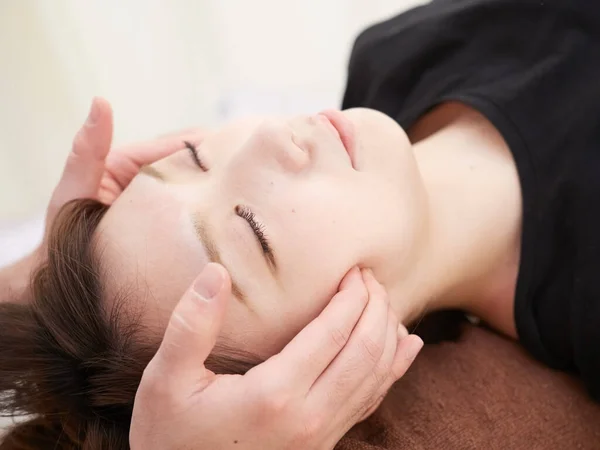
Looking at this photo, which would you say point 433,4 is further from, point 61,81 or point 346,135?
point 61,81

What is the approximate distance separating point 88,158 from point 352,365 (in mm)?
588

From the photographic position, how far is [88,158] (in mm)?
1021

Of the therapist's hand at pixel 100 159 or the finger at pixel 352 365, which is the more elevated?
the therapist's hand at pixel 100 159

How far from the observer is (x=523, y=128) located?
3.27ft

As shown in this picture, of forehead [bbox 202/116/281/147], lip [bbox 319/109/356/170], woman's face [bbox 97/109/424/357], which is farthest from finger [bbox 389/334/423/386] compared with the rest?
forehead [bbox 202/116/281/147]

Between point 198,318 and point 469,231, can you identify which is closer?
A: point 198,318

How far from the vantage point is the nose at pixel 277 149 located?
0.78 metres

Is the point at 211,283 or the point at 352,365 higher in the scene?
the point at 211,283

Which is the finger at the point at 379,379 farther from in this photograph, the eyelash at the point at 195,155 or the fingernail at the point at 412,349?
the eyelash at the point at 195,155

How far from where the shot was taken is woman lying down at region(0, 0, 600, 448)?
0.76m

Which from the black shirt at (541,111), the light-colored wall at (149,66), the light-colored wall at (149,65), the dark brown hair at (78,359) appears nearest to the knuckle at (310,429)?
the dark brown hair at (78,359)


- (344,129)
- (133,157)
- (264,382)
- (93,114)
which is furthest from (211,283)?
(133,157)

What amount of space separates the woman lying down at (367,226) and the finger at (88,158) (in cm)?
9

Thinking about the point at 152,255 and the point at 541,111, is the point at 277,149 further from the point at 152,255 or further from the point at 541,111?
the point at 541,111
